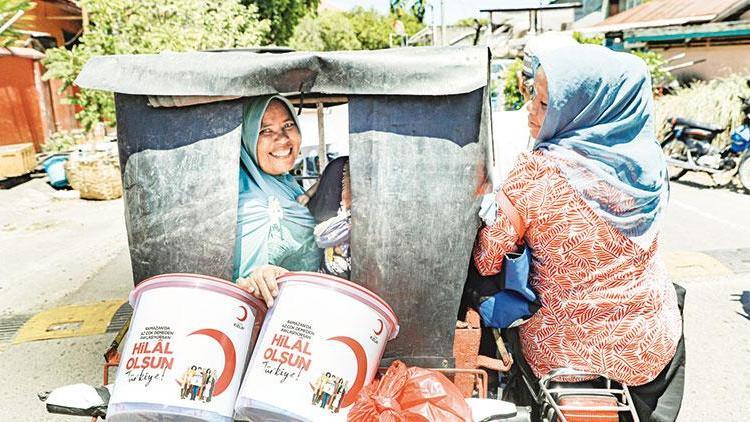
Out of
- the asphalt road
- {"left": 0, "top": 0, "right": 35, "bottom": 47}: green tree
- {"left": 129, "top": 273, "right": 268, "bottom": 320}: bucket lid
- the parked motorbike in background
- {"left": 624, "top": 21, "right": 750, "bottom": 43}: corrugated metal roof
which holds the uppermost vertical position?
{"left": 0, "top": 0, "right": 35, "bottom": 47}: green tree

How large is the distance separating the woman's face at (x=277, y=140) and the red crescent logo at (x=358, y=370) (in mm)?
828

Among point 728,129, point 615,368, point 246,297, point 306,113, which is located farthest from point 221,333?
point 728,129

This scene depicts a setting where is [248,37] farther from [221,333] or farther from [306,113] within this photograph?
[221,333]

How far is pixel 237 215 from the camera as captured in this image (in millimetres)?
1903

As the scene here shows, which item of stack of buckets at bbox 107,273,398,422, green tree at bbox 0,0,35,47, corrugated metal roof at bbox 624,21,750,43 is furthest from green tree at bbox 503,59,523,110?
stack of buckets at bbox 107,273,398,422

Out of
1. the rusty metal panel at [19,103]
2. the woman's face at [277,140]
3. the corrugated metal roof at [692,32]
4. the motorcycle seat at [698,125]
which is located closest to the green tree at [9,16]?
the rusty metal panel at [19,103]

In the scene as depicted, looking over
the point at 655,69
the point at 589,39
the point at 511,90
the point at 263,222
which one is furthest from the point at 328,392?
the point at 589,39

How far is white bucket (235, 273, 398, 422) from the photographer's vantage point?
1.52 metres

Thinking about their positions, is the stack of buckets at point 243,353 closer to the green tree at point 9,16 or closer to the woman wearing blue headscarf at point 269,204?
the woman wearing blue headscarf at point 269,204

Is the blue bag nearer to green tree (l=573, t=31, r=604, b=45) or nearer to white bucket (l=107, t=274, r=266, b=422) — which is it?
white bucket (l=107, t=274, r=266, b=422)

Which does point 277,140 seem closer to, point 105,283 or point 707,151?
point 105,283

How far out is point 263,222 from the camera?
2.01 m

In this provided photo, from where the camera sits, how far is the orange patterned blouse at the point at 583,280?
1.81m

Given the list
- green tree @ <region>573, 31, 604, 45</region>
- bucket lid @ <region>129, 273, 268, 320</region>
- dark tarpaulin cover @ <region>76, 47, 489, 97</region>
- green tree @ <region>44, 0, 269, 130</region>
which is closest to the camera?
bucket lid @ <region>129, 273, 268, 320</region>
